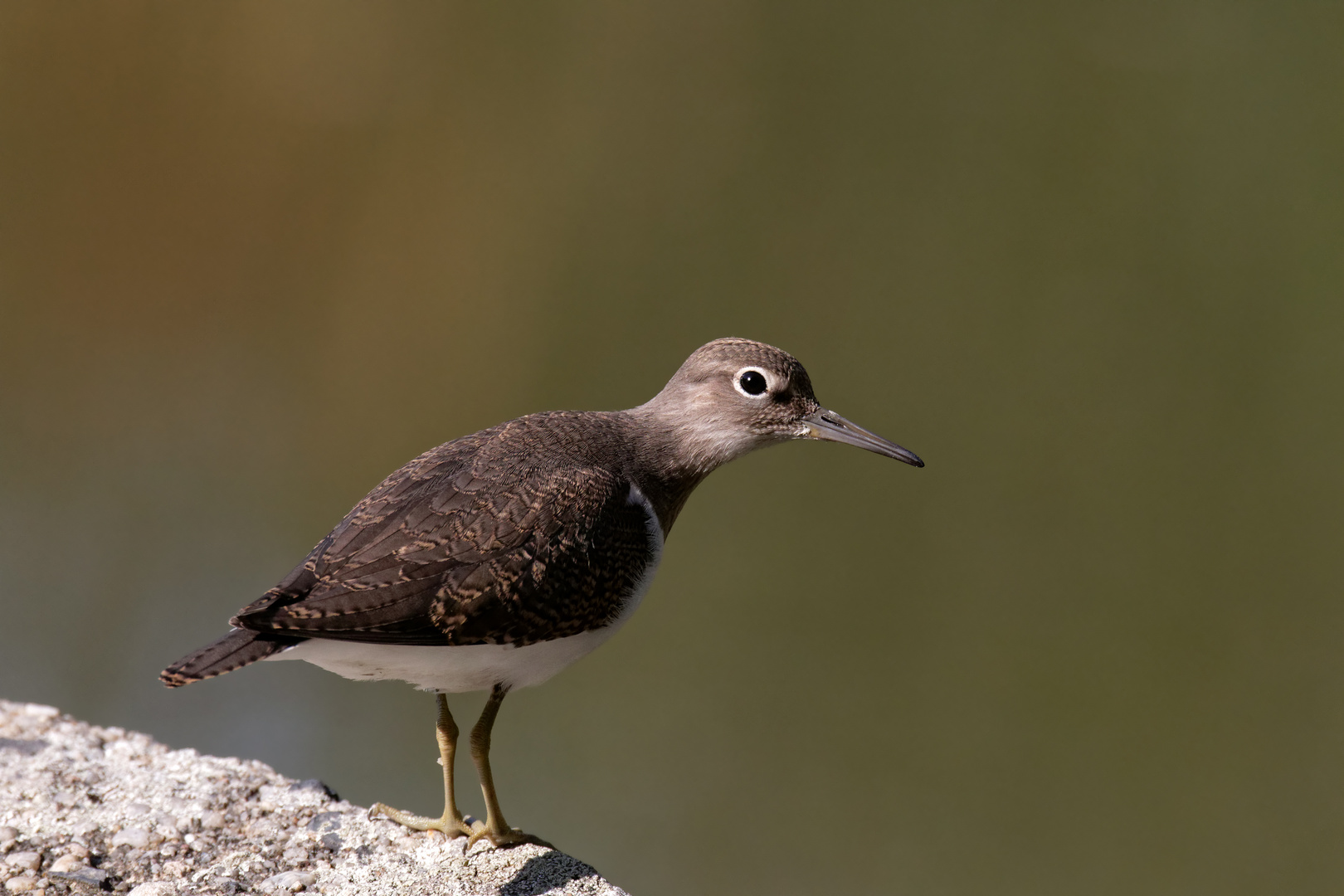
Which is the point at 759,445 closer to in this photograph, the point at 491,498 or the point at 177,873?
the point at 491,498

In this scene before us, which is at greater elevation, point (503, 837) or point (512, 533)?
point (512, 533)

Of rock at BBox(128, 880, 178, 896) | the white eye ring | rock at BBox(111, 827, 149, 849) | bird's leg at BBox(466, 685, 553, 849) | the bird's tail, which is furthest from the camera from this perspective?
the white eye ring

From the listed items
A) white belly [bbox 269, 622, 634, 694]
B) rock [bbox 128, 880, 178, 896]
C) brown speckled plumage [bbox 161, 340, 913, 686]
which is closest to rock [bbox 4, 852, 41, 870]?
rock [bbox 128, 880, 178, 896]

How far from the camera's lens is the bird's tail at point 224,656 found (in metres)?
4.04

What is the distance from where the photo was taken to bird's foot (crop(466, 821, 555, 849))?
4.82 metres

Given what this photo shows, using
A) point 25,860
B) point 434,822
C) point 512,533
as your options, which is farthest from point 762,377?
point 25,860

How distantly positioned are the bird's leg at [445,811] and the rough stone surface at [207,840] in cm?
4

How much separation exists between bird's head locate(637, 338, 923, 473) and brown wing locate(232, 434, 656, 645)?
0.70 metres

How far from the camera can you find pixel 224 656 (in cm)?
411

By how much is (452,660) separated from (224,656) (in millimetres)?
820

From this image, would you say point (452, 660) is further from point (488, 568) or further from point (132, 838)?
point (132, 838)

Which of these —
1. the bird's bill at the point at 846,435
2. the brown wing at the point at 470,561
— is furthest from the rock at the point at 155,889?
the bird's bill at the point at 846,435

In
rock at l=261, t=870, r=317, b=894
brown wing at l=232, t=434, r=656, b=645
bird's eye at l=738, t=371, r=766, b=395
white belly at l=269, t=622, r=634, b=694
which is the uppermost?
bird's eye at l=738, t=371, r=766, b=395

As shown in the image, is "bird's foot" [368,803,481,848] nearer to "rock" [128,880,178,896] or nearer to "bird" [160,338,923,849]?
"bird" [160,338,923,849]
